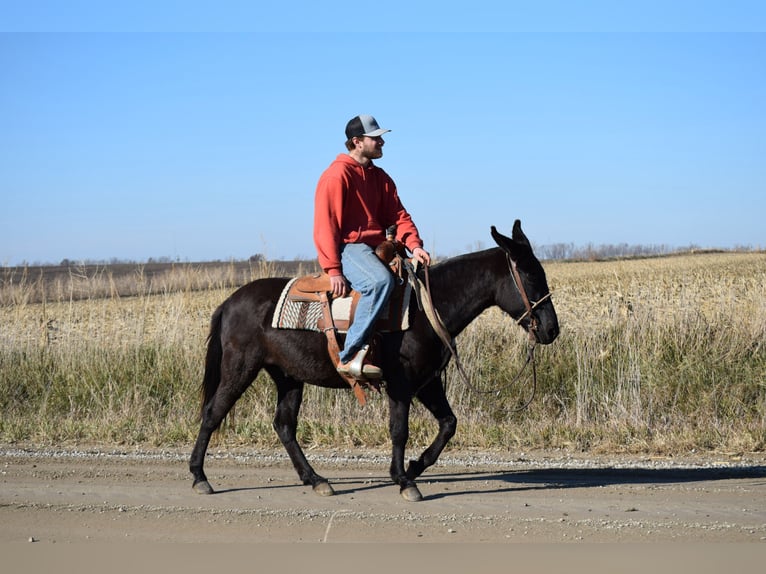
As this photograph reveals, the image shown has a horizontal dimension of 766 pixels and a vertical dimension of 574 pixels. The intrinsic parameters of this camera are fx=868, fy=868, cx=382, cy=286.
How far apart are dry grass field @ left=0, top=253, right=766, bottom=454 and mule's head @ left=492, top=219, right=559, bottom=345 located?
2256 mm

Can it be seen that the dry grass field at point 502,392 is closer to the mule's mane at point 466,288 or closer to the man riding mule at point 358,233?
the mule's mane at point 466,288

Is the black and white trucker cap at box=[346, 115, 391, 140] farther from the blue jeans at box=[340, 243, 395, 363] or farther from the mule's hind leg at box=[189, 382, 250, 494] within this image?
the mule's hind leg at box=[189, 382, 250, 494]

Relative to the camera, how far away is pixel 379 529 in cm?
575

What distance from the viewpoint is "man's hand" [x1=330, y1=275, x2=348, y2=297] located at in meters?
6.98

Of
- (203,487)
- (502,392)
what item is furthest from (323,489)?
(502,392)

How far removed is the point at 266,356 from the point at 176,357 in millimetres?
4751

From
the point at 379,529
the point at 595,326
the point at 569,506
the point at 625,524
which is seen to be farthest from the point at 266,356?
the point at 595,326

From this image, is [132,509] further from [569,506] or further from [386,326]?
[569,506]

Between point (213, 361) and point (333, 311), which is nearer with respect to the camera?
point (333, 311)

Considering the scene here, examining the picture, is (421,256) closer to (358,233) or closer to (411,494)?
(358,233)

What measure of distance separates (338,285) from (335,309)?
0.23 metres

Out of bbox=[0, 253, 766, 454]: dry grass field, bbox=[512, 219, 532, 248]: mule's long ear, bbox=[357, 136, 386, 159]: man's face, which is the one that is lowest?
bbox=[0, 253, 766, 454]: dry grass field

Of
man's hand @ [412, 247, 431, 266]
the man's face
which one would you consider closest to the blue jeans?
man's hand @ [412, 247, 431, 266]

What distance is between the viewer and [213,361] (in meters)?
7.64
